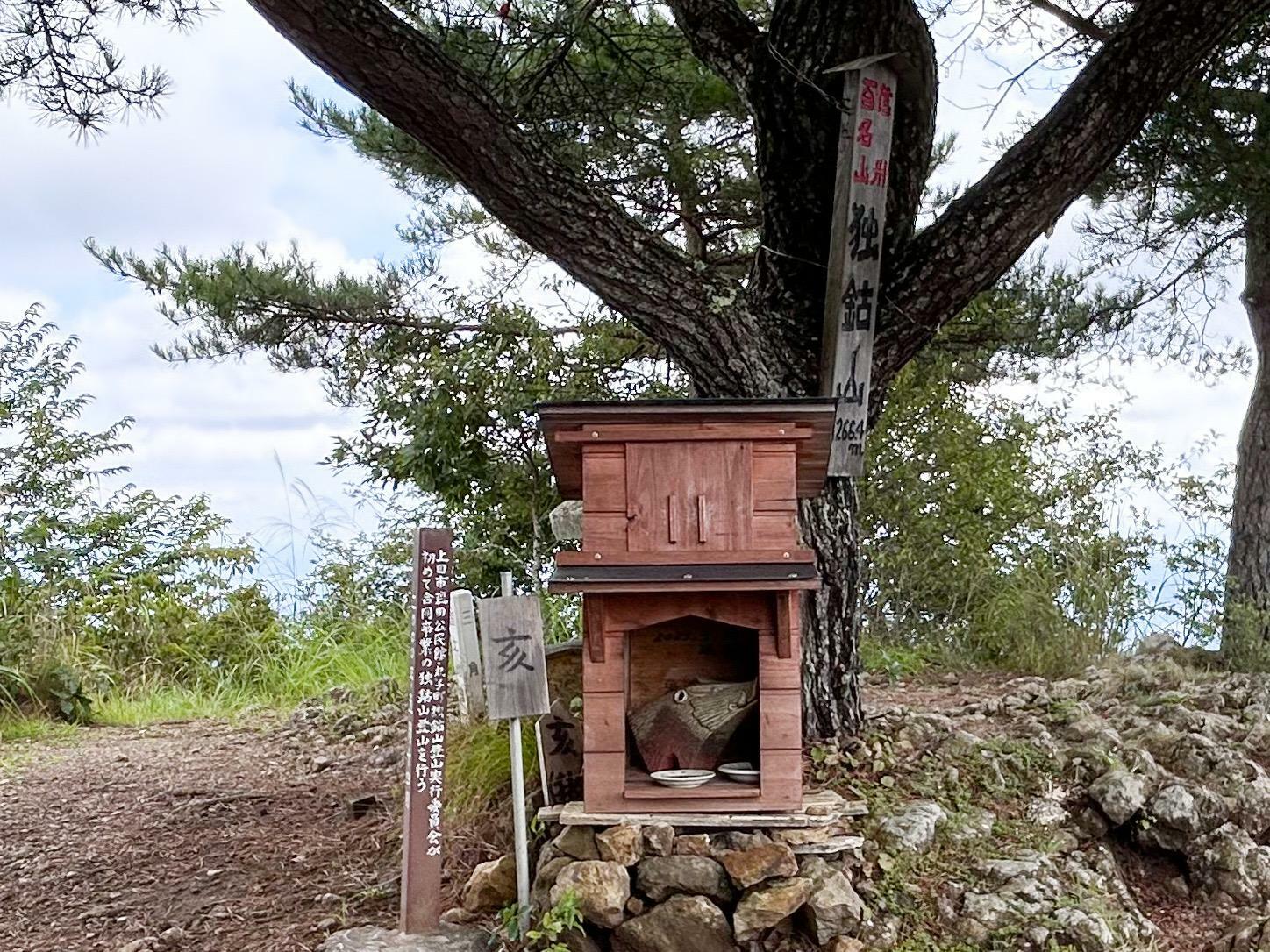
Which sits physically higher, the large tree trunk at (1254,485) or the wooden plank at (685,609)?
the large tree trunk at (1254,485)

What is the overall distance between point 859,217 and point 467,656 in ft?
7.29

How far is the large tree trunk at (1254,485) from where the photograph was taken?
19.9ft

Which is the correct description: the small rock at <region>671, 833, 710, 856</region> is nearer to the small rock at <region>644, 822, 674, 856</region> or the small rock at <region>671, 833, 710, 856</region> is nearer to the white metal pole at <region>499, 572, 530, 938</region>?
the small rock at <region>644, 822, 674, 856</region>

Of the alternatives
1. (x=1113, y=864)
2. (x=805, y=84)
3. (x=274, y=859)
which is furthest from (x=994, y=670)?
(x=274, y=859)

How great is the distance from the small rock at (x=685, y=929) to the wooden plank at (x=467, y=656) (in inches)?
57.0

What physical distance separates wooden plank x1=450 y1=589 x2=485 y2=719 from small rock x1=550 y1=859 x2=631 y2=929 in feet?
4.41

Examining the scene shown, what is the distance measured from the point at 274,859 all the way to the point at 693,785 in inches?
65.7

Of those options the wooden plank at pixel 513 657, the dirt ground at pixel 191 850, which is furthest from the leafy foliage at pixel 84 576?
the wooden plank at pixel 513 657

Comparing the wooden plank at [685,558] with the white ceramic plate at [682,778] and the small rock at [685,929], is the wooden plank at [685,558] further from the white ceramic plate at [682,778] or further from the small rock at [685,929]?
the small rock at [685,929]

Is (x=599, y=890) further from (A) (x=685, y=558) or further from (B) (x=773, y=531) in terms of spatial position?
(B) (x=773, y=531)

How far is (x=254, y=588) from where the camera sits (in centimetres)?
780

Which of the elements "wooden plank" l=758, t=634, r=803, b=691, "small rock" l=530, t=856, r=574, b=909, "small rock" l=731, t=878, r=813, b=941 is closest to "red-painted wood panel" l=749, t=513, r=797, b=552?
"wooden plank" l=758, t=634, r=803, b=691

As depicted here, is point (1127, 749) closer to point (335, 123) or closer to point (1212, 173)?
point (1212, 173)

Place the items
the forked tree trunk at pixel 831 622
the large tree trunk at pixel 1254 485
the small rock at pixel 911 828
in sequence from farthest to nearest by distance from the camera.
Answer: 1. the large tree trunk at pixel 1254 485
2. the forked tree trunk at pixel 831 622
3. the small rock at pixel 911 828
